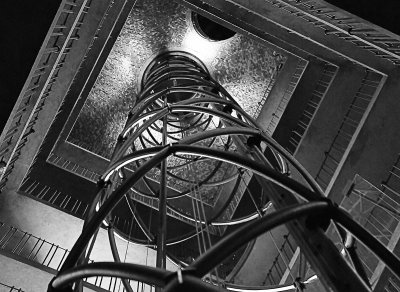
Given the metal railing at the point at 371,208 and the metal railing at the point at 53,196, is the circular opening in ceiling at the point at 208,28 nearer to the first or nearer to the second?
the metal railing at the point at 371,208

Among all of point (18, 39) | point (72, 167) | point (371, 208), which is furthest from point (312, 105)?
point (18, 39)

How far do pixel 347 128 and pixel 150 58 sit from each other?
4.18m

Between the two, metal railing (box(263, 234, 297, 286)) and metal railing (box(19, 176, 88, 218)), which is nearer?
metal railing (box(263, 234, 297, 286))

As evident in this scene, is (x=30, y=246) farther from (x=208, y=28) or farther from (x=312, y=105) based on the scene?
(x=312, y=105)

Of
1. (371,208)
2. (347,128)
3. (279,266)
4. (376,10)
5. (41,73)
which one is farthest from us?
(279,266)

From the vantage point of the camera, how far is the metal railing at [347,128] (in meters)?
7.82

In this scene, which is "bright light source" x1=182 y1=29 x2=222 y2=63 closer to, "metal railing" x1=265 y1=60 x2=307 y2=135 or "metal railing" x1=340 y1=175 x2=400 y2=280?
"metal railing" x1=265 y1=60 x2=307 y2=135

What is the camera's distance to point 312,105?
29.4 ft

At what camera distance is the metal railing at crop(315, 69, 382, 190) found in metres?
7.82

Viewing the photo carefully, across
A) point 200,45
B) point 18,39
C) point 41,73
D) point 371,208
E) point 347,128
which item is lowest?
point 41,73

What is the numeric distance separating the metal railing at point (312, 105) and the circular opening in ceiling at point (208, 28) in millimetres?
2031

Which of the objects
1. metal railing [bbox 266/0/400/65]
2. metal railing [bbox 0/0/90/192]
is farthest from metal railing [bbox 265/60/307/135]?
metal railing [bbox 0/0/90/192]

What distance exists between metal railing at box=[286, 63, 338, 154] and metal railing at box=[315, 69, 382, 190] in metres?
0.63

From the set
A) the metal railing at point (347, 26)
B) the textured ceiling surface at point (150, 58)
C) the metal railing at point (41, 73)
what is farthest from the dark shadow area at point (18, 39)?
the textured ceiling surface at point (150, 58)
